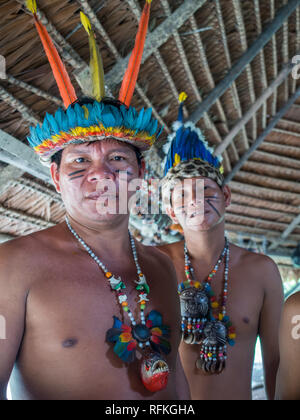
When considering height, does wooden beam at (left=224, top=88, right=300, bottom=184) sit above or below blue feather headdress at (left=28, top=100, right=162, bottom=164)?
above

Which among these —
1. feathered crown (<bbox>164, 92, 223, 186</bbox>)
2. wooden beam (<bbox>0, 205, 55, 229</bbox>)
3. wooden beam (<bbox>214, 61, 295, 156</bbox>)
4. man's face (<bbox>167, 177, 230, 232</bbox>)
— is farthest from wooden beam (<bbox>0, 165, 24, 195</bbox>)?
wooden beam (<bbox>214, 61, 295, 156</bbox>)

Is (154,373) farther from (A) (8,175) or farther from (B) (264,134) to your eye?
(B) (264,134)

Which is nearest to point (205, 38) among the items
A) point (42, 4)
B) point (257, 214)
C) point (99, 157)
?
point (42, 4)

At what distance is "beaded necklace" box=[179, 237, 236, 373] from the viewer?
2.21 meters

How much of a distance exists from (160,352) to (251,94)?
12.7 ft

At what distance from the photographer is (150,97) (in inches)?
147

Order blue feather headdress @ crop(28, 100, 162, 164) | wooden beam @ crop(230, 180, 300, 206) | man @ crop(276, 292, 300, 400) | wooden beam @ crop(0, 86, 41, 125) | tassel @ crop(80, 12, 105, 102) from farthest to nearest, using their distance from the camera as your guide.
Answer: wooden beam @ crop(230, 180, 300, 206) → wooden beam @ crop(0, 86, 41, 125) → tassel @ crop(80, 12, 105, 102) → blue feather headdress @ crop(28, 100, 162, 164) → man @ crop(276, 292, 300, 400)

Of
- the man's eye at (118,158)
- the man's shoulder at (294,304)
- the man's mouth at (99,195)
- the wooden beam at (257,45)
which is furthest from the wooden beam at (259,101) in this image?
the man's shoulder at (294,304)

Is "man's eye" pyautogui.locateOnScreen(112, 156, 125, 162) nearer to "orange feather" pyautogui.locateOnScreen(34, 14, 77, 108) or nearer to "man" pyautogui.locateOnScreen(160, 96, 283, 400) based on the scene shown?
Answer: "orange feather" pyautogui.locateOnScreen(34, 14, 77, 108)

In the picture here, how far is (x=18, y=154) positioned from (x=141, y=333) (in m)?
1.54

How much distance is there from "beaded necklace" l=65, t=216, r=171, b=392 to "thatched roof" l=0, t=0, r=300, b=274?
1188mm

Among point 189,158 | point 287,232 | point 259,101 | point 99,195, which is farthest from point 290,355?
point 287,232
